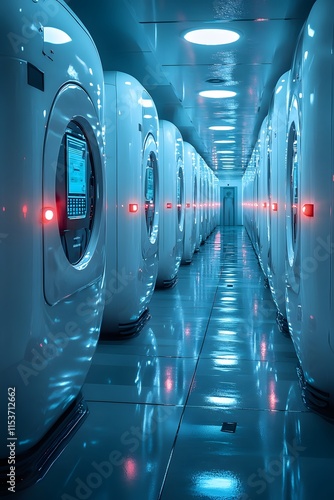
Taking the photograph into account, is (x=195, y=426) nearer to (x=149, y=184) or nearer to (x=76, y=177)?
(x=76, y=177)

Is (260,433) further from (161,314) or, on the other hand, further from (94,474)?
(161,314)

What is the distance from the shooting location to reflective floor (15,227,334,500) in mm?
2787

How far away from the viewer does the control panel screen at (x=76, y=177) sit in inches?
130

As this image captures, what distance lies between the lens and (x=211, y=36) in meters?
5.72

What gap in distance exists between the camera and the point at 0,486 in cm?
271

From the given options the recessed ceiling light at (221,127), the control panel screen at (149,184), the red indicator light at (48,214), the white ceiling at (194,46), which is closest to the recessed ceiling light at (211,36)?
the white ceiling at (194,46)

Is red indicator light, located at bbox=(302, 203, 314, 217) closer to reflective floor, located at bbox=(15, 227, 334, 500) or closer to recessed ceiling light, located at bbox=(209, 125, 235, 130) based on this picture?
reflective floor, located at bbox=(15, 227, 334, 500)

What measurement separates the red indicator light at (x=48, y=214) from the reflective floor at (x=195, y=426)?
1.26 m

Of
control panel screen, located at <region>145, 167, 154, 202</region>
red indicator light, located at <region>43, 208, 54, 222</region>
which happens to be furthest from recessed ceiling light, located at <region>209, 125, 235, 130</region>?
red indicator light, located at <region>43, 208, 54, 222</region>

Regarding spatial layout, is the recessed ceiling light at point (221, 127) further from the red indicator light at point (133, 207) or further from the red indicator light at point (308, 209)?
the red indicator light at point (308, 209)

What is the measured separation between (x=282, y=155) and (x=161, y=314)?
2.45 meters

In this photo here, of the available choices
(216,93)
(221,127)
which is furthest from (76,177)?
(221,127)

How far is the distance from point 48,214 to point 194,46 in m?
3.84

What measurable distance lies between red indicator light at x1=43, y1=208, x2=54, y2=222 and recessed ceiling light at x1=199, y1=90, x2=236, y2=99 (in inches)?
243
